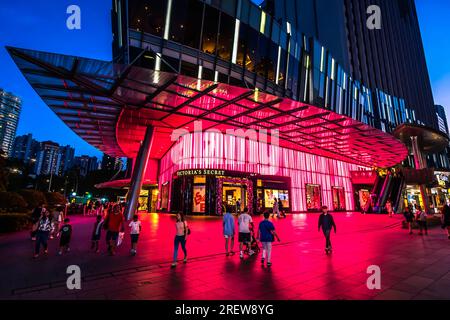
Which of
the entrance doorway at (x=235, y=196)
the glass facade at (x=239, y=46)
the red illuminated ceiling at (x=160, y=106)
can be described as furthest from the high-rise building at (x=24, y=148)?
the entrance doorway at (x=235, y=196)

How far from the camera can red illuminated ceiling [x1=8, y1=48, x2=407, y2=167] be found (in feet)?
39.1

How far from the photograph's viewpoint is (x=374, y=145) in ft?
85.7

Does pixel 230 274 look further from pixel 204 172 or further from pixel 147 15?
pixel 147 15

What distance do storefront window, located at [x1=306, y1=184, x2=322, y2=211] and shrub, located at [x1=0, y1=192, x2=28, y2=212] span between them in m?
31.8

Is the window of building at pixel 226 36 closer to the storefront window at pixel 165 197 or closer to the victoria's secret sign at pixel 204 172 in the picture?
the victoria's secret sign at pixel 204 172

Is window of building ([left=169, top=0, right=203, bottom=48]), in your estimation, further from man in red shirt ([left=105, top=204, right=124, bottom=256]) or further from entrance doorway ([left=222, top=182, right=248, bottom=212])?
man in red shirt ([left=105, top=204, right=124, bottom=256])

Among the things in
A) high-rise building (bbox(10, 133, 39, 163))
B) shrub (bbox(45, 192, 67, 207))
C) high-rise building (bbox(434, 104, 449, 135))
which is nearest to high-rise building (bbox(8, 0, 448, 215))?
shrub (bbox(45, 192, 67, 207))

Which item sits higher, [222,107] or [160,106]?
[160,106]

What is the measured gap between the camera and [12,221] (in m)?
14.2

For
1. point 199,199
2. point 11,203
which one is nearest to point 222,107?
point 199,199

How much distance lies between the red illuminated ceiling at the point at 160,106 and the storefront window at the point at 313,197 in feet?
31.1

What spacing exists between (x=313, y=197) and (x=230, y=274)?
105 feet

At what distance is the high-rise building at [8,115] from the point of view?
128750 mm

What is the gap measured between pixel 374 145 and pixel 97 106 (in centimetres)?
2778
